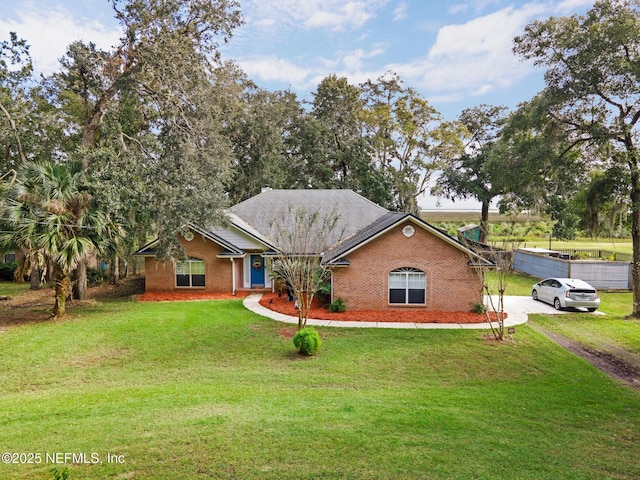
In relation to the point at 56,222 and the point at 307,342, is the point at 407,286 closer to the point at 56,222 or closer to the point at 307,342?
the point at 307,342

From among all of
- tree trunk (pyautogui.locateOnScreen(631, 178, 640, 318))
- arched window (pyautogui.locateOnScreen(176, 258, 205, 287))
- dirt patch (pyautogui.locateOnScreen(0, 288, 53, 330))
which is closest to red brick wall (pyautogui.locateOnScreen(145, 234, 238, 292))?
arched window (pyautogui.locateOnScreen(176, 258, 205, 287))

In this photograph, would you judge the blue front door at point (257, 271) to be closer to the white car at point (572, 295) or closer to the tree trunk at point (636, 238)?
the white car at point (572, 295)

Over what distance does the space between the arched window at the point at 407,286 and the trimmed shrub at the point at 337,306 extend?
2.29 m

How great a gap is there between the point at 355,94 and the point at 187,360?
35756 mm

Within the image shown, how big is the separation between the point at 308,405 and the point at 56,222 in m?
13.3

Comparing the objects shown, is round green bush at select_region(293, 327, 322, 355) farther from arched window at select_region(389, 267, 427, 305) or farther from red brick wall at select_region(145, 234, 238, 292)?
red brick wall at select_region(145, 234, 238, 292)

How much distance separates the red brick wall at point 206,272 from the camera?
73.9 feet

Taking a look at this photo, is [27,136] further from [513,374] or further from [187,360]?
[513,374]

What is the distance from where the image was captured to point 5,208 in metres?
15.4

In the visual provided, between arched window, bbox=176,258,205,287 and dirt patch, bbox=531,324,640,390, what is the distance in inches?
698

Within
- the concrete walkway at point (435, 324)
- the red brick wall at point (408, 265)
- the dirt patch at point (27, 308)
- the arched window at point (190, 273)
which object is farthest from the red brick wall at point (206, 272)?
the red brick wall at point (408, 265)

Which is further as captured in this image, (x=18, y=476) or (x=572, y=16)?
(x=572, y=16)

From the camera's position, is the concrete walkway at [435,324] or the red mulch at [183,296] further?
the red mulch at [183,296]

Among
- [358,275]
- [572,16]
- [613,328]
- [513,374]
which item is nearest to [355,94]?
[572,16]
